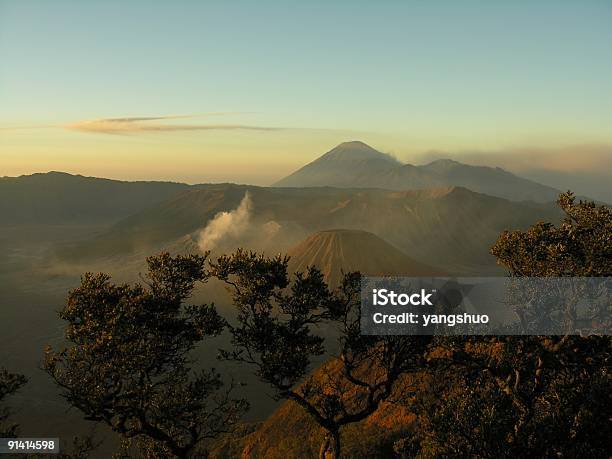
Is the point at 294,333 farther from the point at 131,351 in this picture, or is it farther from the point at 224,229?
the point at 224,229

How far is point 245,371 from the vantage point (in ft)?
200

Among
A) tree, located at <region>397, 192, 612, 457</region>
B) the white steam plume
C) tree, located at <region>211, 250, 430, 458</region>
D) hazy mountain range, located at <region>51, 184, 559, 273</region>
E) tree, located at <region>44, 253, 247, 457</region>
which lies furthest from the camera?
hazy mountain range, located at <region>51, 184, 559, 273</region>

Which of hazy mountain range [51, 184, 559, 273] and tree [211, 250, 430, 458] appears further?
hazy mountain range [51, 184, 559, 273]

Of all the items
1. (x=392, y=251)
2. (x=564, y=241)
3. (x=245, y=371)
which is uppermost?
(x=564, y=241)

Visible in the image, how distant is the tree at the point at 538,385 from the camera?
44.7 feet

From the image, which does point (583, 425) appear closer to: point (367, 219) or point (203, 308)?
point (203, 308)

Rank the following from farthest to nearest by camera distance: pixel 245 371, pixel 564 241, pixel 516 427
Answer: pixel 245 371
pixel 564 241
pixel 516 427

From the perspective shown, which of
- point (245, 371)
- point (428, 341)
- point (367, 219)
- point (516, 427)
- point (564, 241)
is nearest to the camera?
point (516, 427)

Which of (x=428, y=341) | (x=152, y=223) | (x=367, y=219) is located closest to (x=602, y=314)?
(x=428, y=341)

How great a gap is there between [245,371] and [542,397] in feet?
154

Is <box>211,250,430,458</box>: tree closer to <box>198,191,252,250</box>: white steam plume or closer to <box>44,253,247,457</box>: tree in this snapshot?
<box>44,253,247,457</box>: tree

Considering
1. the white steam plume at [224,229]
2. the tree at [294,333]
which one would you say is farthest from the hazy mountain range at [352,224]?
the tree at [294,333]

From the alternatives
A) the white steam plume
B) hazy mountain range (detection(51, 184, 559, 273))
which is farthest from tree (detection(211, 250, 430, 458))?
the white steam plume

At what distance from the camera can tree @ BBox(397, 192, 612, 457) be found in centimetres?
1361
